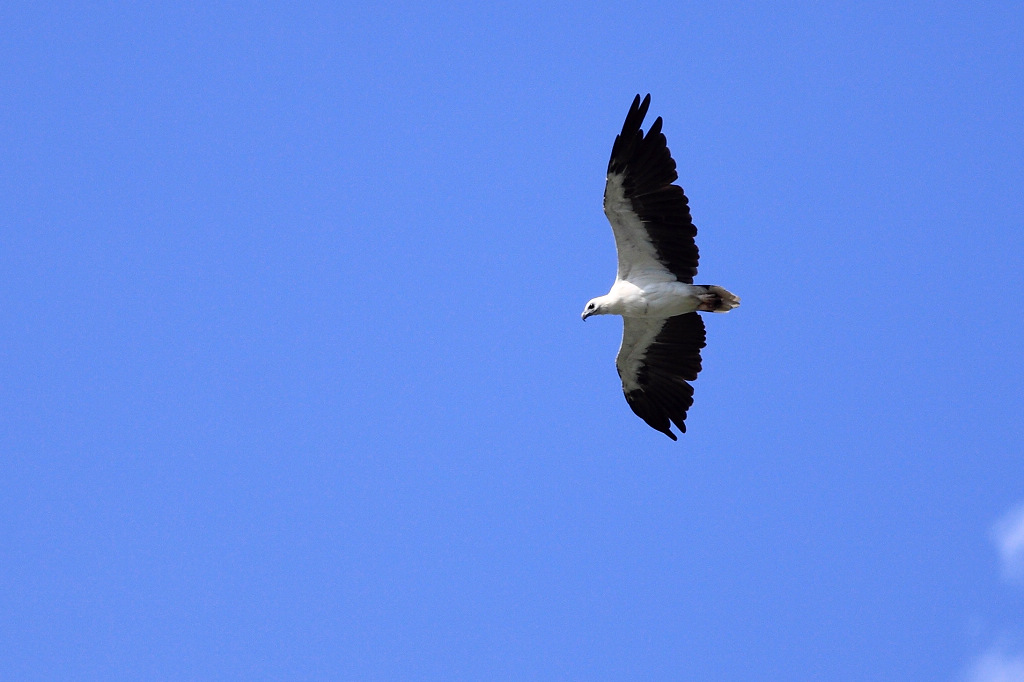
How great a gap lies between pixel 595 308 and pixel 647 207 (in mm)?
1677

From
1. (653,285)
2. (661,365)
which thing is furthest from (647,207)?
(661,365)

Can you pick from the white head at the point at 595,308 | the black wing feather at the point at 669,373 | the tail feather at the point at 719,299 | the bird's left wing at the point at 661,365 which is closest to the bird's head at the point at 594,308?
the white head at the point at 595,308

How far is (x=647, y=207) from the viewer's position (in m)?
13.8

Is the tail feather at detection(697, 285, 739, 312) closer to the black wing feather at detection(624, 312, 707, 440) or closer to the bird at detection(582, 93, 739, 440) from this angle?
the bird at detection(582, 93, 739, 440)

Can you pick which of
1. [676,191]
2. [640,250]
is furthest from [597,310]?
[676,191]

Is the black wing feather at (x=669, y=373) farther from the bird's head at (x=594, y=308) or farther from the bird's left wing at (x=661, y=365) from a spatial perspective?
the bird's head at (x=594, y=308)

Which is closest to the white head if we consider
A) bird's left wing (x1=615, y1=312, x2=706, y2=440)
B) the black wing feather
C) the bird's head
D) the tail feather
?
the bird's head

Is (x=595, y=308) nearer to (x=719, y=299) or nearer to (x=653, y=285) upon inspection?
(x=653, y=285)

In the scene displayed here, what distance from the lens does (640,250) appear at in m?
14.2

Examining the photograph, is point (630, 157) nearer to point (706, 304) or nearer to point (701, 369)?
point (706, 304)

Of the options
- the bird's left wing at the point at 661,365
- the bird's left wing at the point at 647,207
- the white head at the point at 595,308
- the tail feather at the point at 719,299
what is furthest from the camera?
the bird's left wing at the point at 661,365

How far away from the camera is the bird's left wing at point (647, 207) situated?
1346 cm

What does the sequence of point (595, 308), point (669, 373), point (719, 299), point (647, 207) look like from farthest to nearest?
point (669, 373) < point (595, 308) < point (719, 299) < point (647, 207)

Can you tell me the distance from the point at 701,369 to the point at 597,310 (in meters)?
1.70
